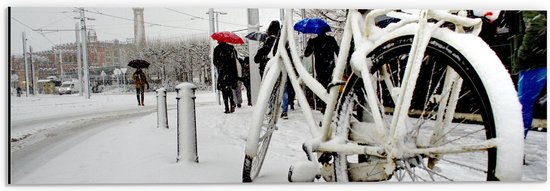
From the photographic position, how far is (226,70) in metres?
2.39

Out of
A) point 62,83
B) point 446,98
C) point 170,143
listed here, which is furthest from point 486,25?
point 62,83

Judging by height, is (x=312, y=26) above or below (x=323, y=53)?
above

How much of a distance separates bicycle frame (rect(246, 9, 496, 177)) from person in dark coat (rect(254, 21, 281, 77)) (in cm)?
16

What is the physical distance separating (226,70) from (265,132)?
397 millimetres

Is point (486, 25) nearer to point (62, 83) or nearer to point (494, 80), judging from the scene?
point (494, 80)

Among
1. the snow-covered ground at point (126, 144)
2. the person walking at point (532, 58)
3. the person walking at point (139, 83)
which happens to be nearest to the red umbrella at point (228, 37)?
the snow-covered ground at point (126, 144)

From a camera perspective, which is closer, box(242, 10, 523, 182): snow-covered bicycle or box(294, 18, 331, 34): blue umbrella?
box(242, 10, 523, 182): snow-covered bicycle

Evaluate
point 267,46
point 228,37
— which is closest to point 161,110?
point 228,37

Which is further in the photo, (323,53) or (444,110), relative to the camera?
(323,53)

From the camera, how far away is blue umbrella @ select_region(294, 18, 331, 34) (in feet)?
7.07

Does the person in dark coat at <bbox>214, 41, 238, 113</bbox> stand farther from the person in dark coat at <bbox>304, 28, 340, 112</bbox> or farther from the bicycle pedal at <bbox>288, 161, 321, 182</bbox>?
the bicycle pedal at <bbox>288, 161, 321, 182</bbox>

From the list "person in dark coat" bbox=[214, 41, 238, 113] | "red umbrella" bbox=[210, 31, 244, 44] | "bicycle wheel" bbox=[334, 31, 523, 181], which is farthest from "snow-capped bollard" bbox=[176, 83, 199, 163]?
"bicycle wheel" bbox=[334, 31, 523, 181]

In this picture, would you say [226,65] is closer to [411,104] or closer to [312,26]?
[312,26]

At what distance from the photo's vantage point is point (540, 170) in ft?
6.93
